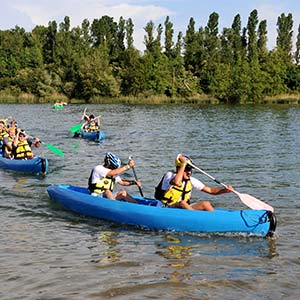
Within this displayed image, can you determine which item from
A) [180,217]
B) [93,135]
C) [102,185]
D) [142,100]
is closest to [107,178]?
[102,185]

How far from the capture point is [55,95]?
226ft

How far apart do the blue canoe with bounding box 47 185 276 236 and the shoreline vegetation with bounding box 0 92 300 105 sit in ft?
175

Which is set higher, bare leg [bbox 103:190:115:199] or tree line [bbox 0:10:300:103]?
tree line [bbox 0:10:300:103]

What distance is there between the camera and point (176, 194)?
888 cm

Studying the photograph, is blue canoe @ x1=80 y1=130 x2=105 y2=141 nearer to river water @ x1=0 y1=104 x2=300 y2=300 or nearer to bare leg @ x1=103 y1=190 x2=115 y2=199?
river water @ x1=0 y1=104 x2=300 y2=300

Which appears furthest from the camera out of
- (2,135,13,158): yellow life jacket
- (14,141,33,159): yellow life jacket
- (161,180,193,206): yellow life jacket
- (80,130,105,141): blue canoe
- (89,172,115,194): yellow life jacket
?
(80,130,105,141): blue canoe

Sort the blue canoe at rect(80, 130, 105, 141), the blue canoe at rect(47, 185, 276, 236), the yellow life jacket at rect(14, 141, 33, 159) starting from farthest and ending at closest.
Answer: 1. the blue canoe at rect(80, 130, 105, 141)
2. the yellow life jacket at rect(14, 141, 33, 159)
3. the blue canoe at rect(47, 185, 276, 236)

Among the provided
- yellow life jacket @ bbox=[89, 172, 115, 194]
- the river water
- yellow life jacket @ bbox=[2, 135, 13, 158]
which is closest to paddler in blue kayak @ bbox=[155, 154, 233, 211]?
the river water

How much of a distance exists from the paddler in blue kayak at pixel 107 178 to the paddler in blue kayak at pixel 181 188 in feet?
2.99

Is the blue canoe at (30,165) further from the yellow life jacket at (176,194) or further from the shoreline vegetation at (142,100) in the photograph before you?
the shoreline vegetation at (142,100)

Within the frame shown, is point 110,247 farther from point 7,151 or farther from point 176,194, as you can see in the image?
point 7,151

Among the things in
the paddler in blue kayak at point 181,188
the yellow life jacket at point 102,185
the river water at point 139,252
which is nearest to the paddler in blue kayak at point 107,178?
the yellow life jacket at point 102,185

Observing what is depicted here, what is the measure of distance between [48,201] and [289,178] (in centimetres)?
655

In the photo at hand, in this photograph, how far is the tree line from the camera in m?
67.3
